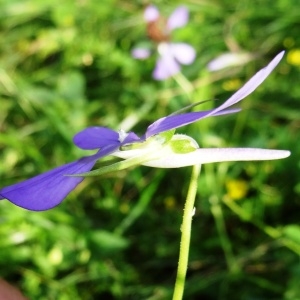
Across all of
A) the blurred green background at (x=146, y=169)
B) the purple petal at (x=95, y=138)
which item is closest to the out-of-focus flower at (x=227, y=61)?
the blurred green background at (x=146, y=169)

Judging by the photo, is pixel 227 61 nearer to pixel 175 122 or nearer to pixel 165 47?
pixel 165 47

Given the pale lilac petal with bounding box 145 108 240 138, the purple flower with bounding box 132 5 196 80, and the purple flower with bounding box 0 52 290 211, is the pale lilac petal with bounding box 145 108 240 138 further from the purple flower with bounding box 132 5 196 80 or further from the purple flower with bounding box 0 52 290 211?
the purple flower with bounding box 132 5 196 80

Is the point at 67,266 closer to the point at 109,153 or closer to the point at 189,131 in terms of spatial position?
the point at 189,131

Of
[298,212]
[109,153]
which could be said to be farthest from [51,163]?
[109,153]

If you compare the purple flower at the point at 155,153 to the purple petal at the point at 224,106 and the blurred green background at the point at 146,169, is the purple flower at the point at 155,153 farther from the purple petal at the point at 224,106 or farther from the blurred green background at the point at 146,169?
the blurred green background at the point at 146,169

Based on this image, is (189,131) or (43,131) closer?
(189,131)

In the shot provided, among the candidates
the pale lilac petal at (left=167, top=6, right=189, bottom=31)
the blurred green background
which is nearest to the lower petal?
the blurred green background
